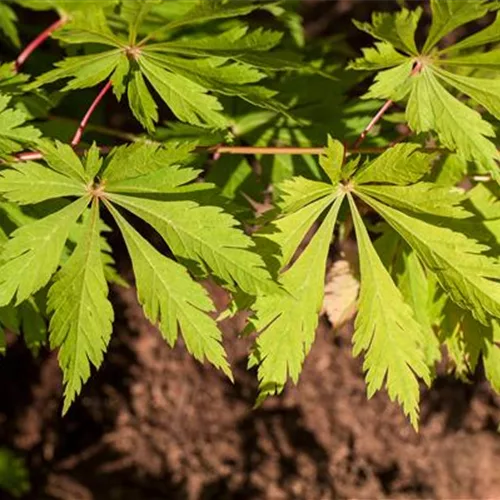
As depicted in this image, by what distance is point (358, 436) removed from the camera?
3225mm

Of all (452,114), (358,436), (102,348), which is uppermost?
(452,114)

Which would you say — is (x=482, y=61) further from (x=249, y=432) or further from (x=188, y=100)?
(x=249, y=432)

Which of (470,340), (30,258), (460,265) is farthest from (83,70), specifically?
(470,340)

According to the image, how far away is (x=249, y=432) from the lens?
322cm

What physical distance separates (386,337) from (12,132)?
0.85m

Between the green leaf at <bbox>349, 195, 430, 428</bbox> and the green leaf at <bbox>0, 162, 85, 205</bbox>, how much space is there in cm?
57

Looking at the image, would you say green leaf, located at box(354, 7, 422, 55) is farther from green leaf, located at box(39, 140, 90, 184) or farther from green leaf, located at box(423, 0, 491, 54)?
green leaf, located at box(39, 140, 90, 184)

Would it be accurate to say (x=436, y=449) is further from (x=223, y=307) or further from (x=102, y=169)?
(x=102, y=169)

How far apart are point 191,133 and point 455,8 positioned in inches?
30.0

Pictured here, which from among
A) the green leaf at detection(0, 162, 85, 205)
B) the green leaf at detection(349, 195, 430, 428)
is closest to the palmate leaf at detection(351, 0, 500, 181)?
the green leaf at detection(349, 195, 430, 428)

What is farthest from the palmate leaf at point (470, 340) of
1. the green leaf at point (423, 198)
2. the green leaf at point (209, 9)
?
the green leaf at point (209, 9)

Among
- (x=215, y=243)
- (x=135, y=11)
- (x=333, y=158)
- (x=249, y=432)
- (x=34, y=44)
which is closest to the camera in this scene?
(x=215, y=243)

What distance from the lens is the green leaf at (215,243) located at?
1.41 metres

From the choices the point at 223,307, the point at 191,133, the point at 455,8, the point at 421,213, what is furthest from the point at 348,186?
the point at 223,307
